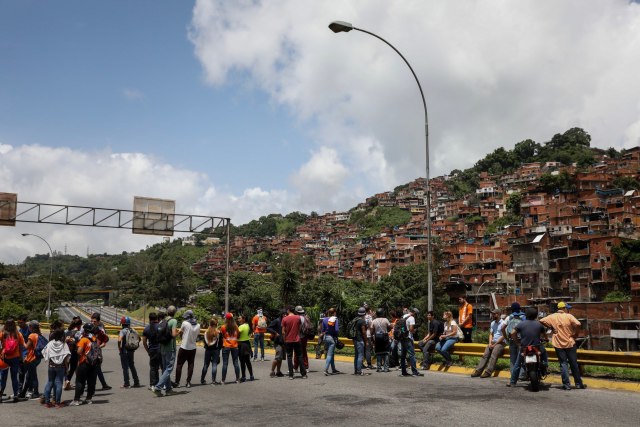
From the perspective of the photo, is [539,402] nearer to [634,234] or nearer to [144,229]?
[144,229]

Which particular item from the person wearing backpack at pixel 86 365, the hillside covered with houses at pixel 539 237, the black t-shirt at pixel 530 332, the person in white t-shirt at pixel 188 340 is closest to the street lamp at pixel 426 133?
the hillside covered with houses at pixel 539 237

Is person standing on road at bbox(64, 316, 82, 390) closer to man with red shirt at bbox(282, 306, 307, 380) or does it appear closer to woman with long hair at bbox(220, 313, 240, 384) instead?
woman with long hair at bbox(220, 313, 240, 384)

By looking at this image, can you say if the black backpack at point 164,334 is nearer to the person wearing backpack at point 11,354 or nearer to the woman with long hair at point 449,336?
the person wearing backpack at point 11,354

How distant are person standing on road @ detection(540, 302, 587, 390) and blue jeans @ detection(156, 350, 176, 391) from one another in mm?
7678

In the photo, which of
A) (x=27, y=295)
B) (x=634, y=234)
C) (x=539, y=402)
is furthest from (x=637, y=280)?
(x=27, y=295)

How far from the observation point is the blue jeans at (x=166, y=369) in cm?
1188

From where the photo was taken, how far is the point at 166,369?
1202 centimetres

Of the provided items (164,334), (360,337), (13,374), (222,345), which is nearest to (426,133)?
(360,337)

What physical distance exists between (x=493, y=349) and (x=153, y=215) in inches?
858

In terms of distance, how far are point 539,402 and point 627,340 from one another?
55.7 m

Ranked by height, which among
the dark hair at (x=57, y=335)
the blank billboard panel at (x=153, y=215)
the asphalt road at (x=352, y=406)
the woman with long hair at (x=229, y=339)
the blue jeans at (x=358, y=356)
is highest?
the blank billboard panel at (x=153, y=215)

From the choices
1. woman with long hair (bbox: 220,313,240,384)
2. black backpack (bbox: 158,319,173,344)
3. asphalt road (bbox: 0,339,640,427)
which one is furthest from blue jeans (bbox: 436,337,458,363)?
black backpack (bbox: 158,319,173,344)

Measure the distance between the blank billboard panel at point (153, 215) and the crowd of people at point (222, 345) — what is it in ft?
53.8

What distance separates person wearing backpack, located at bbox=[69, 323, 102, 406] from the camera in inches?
448
